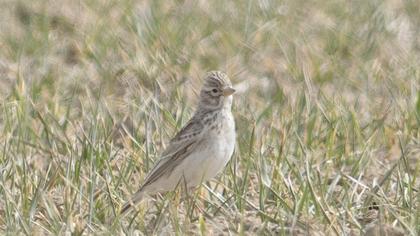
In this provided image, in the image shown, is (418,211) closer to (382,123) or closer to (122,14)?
(382,123)

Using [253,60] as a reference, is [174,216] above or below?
above

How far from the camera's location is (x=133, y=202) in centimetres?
705

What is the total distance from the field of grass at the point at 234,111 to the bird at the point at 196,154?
12cm

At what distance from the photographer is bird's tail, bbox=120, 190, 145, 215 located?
6.80 metres

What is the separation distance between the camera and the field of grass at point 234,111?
22.2 feet

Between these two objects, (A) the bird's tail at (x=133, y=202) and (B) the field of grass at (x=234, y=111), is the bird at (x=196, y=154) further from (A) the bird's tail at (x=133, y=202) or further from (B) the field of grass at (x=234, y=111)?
(B) the field of grass at (x=234, y=111)

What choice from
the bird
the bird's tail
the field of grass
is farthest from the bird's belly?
the bird's tail

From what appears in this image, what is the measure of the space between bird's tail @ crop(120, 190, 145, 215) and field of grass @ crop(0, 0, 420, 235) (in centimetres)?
5

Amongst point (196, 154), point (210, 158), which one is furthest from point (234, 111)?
point (210, 158)

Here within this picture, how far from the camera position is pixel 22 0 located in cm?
1220

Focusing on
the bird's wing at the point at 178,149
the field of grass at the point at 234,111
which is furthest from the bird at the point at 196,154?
the field of grass at the point at 234,111

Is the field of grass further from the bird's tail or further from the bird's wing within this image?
the bird's wing

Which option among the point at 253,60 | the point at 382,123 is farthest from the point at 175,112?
the point at 253,60

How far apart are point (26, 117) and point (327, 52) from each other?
11.4ft
